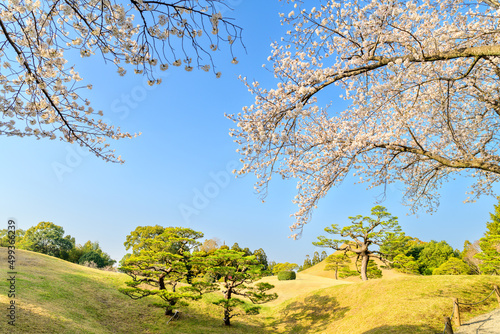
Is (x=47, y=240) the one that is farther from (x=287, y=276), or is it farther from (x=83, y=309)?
(x=287, y=276)

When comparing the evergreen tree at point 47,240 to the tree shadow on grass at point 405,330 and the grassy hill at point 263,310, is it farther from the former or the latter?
the tree shadow on grass at point 405,330

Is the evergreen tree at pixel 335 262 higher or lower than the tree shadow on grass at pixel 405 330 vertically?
higher

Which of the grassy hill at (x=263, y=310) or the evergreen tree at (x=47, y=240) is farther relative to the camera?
the evergreen tree at (x=47, y=240)

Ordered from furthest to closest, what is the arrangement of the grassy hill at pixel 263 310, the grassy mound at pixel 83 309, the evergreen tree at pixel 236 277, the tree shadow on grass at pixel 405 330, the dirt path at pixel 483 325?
1. the evergreen tree at pixel 236 277
2. the grassy hill at pixel 263 310
3. the grassy mound at pixel 83 309
4. the tree shadow on grass at pixel 405 330
5. the dirt path at pixel 483 325

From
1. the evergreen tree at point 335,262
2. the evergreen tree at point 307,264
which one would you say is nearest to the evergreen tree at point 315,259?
the evergreen tree at point 307,264

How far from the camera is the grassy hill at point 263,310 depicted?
328 inches

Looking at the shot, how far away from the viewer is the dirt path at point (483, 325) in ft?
24.1

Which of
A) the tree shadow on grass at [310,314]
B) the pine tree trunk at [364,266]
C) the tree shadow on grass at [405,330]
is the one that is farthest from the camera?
the pine tree trunk at [364,266]

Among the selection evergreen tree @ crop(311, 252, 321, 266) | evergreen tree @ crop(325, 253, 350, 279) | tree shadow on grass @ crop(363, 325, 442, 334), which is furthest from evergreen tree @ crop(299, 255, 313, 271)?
tree shadow on grass @ crop(363, 325, 442, 334)

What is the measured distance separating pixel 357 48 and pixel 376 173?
4270mm

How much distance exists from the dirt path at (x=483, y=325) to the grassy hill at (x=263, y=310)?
0.40m

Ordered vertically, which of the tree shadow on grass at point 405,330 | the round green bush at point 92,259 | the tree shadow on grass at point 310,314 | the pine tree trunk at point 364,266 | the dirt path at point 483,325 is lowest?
the tree shadow on grass at point 310,314

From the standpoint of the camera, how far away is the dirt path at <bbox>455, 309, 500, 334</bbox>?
7340 millimetres

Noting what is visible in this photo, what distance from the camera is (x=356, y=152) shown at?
675cm
